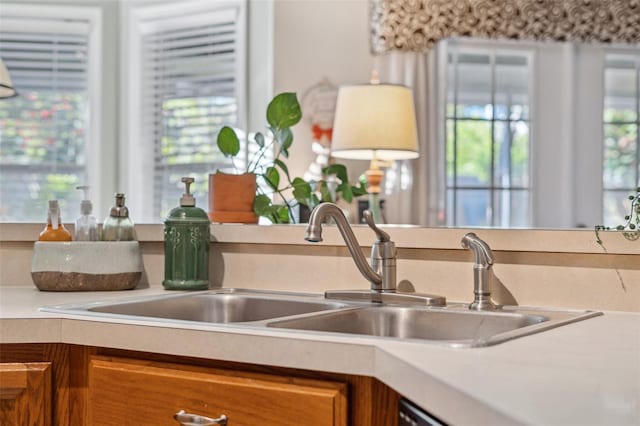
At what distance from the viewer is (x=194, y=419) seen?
51.2 inches

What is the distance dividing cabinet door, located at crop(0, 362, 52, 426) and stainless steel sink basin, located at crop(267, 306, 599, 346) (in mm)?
459

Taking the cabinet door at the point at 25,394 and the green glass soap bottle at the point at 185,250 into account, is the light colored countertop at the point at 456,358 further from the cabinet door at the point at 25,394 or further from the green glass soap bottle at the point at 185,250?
the green glass soap bottle at the point at 185,250

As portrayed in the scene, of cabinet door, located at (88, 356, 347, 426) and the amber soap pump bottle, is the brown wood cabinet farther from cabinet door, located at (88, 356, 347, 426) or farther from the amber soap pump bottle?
the amber soap pump bottle

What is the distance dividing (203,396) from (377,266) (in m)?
0.56

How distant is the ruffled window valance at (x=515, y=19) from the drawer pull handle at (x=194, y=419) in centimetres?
395

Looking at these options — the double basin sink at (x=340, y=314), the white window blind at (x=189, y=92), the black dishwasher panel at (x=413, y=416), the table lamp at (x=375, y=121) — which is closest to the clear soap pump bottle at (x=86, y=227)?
the double basin sink at (x=340, y=314)

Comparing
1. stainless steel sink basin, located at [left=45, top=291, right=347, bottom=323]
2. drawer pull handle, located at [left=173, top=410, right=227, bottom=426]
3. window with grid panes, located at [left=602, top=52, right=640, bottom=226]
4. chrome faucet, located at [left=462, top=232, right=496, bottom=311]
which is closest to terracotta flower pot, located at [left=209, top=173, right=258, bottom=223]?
stainless steel sink basin, located at [left=45, top=291, right=347, bottom=323]

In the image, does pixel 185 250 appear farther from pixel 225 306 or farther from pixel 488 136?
pixel 488 136

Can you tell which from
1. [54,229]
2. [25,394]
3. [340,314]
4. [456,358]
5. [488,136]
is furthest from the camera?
[488,136]

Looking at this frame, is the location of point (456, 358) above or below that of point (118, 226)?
below

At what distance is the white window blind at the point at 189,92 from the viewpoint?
15.6 ft

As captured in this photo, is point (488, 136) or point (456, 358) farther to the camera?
point (488, 136)

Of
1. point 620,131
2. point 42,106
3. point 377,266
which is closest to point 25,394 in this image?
point 377,266

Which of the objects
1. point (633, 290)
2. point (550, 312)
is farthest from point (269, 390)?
point (633, 290)
